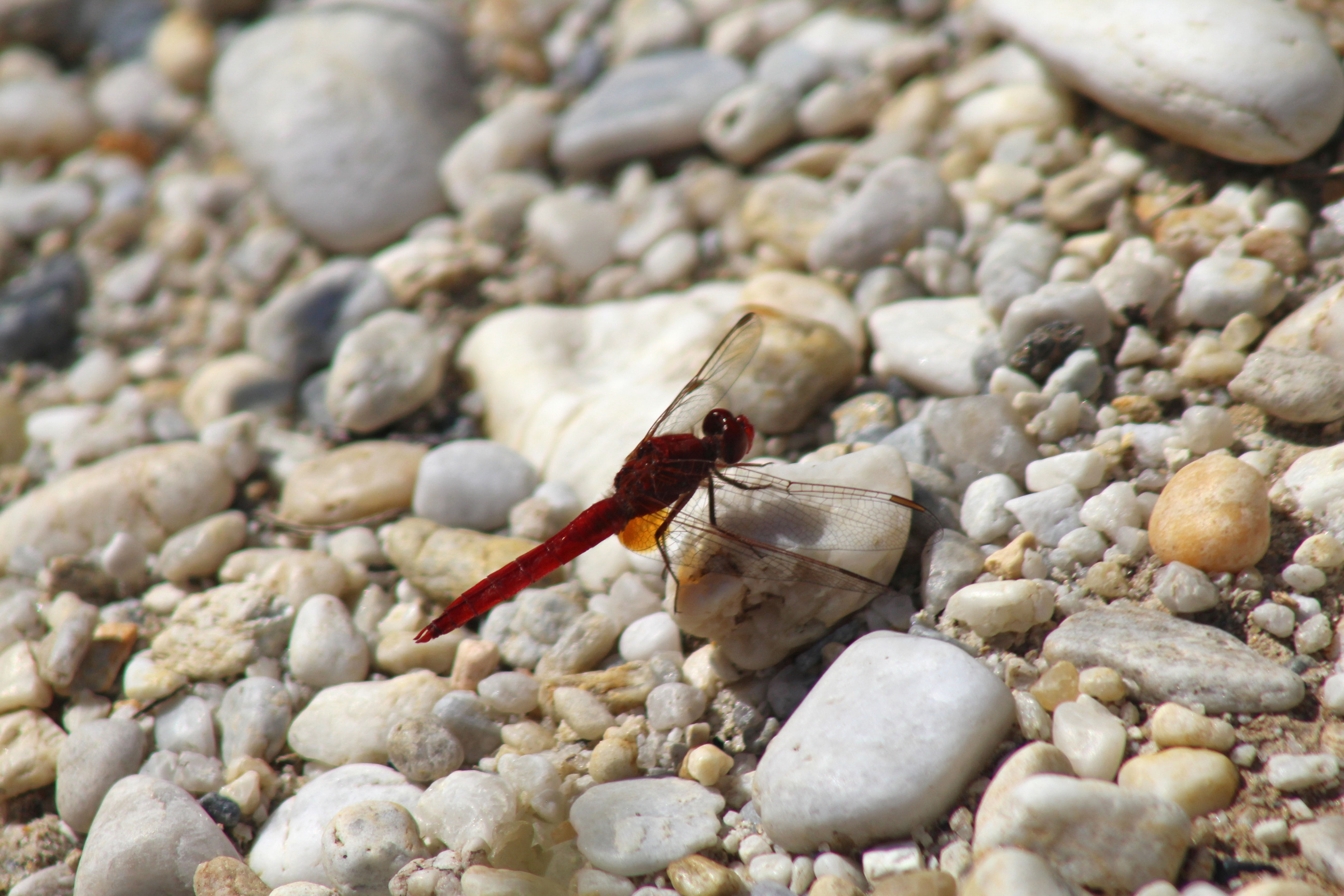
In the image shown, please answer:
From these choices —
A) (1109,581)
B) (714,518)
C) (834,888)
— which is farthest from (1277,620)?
(714,518)

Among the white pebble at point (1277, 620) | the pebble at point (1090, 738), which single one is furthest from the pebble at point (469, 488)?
the white pebble at point (1277, 620)

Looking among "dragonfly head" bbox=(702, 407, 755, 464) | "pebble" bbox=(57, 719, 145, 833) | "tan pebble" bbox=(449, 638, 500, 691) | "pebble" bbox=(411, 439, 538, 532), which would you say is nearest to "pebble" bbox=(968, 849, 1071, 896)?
"dragonfly head" bbox=(702, 407, 755, 464)

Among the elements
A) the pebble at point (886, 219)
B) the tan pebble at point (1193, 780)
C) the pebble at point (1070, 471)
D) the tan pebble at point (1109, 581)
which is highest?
the pebble at point (886, 219)

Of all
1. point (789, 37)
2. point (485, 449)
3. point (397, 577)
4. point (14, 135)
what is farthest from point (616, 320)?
point (14, 135)

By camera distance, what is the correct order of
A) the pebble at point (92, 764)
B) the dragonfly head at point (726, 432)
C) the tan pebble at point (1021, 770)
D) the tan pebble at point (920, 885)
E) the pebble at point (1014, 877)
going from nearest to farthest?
the pebble at point (1014, 877) < the tan pebble at point (920, 885) < the tan pebble at point (1021, 770) < the pebble at point (92, 764) < the dragonfly head at point (726, 432)

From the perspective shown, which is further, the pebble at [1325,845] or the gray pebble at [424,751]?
the gray pebble at [424,751]

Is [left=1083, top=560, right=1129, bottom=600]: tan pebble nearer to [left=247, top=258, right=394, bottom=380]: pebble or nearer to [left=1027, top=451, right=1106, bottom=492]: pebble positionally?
[left=1027, top=451, right=1106, bottom=492]: pebble

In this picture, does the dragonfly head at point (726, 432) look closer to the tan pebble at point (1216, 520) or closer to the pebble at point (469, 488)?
the pebble at point (469, 488)
